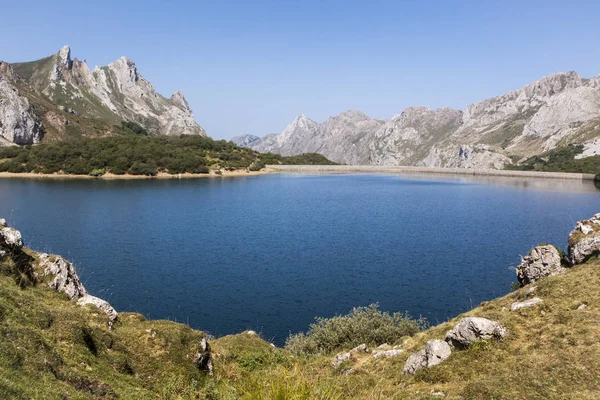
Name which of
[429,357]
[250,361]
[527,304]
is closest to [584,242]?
[527,304]

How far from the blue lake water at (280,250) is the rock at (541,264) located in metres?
8.43

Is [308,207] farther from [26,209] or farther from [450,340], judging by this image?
[450,340]

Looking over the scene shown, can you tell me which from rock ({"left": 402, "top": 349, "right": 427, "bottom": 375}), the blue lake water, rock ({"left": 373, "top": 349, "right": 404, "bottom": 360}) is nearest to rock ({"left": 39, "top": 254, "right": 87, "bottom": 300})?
the blue lake water

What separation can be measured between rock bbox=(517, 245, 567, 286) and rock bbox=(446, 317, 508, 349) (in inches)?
565

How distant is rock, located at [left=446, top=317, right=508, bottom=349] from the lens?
57.0ft

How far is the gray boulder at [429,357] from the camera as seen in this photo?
1731 cm

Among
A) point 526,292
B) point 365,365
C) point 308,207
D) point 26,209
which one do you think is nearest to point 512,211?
point 308,207

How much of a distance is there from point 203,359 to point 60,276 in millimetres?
9143

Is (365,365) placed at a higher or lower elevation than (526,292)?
lower

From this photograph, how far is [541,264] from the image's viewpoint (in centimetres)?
2997

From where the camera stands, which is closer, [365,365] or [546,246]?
[365,365]

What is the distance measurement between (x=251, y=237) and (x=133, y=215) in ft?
108

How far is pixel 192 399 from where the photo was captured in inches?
593

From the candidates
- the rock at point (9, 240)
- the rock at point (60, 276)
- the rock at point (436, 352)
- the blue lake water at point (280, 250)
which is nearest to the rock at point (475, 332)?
the rock at point (436, 352)
